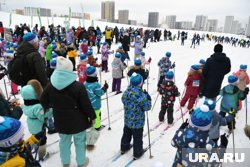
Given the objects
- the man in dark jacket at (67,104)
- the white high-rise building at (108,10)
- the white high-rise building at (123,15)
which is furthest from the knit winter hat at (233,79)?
the white high-rise building at (123,15)

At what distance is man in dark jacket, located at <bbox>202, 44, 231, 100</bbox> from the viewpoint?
4629 mm

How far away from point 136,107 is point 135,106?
25 millimetres

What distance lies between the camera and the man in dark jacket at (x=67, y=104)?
2.62m

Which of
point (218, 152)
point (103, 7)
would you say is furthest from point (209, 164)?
point (103, 7)

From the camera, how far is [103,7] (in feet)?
239

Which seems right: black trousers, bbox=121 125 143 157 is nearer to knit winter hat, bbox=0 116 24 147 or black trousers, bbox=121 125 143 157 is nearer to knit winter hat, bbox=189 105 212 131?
knit winter hat, bbox=189 105 212 131

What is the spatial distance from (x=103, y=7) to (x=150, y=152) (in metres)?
75.4

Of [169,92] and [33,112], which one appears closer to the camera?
[33,112]

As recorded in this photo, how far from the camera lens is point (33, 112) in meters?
3.08

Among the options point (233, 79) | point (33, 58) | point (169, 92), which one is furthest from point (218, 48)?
point (33, 58)

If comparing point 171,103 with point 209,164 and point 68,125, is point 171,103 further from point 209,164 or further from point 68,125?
point 68,125

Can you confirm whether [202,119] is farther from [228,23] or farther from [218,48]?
[228,23]

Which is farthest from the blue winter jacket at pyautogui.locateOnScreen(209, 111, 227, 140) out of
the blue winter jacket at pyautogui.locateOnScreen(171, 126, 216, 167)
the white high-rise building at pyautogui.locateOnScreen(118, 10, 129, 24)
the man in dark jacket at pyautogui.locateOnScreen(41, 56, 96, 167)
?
the white high-rise building at pyautogui.locateOnScreen(118, 10, 129, 24)

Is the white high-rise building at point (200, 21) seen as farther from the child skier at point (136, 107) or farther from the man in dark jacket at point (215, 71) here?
the child skier at point (136, 107)
